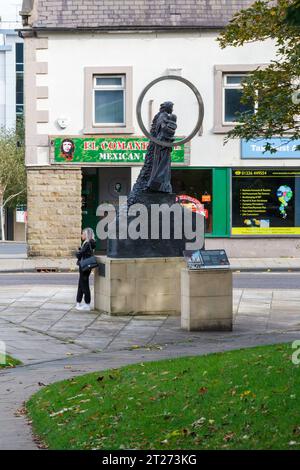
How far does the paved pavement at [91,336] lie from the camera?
13781 mm

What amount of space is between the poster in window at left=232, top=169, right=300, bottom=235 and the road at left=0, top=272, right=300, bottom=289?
4717mm

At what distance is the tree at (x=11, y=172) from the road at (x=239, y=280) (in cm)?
3635

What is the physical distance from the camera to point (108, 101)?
34.6 meters

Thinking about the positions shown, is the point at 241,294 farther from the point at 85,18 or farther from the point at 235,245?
the point at 85,18

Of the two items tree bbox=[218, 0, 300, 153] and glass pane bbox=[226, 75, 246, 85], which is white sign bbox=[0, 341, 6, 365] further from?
glass pane bbox=[226, 75, 246, 85]

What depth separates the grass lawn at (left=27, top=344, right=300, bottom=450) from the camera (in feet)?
27.6

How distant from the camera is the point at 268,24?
701 inches

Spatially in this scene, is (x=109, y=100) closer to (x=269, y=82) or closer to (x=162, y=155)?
(x=162, y=155)

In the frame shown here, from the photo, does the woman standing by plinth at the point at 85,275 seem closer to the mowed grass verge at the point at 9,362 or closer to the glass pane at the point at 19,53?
the mowed grass verge at the point at 9,362

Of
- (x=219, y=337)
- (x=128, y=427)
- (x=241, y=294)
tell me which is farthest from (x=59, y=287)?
(x=128, y=427)

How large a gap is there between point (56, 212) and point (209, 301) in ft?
55.4

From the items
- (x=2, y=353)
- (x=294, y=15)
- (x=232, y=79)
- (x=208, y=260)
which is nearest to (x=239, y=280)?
(x=208, y=260)

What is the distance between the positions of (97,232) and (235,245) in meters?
4.94

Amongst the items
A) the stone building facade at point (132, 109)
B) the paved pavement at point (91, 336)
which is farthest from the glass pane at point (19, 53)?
the paved pavement at point (91, 336)
